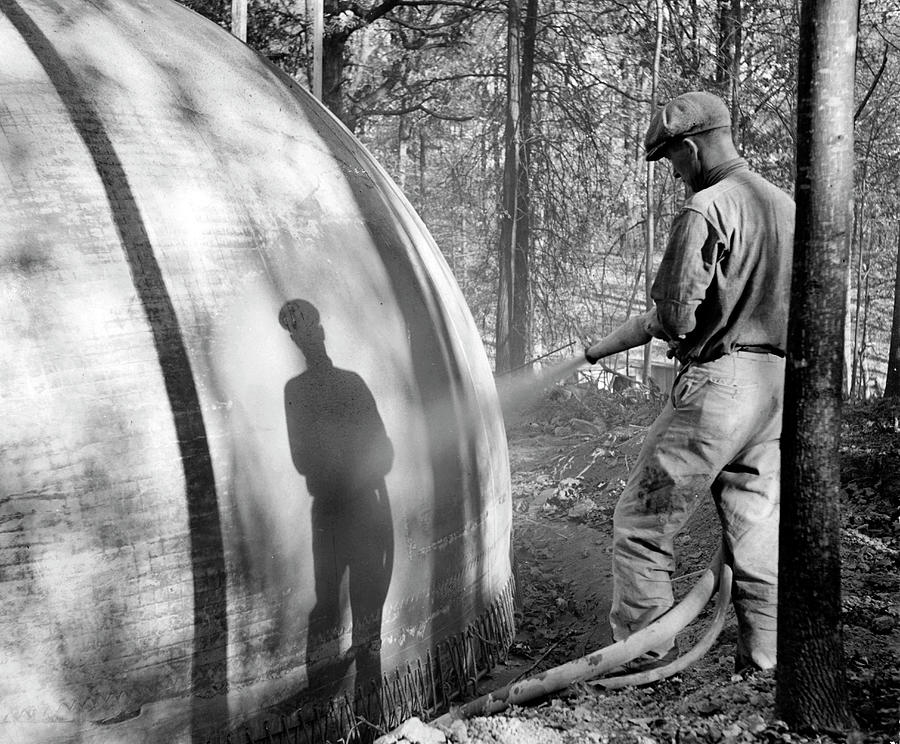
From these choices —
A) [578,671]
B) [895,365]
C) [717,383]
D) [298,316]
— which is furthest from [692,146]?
[895,365]

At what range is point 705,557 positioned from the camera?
584cm

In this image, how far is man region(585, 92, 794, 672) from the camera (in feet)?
11.4

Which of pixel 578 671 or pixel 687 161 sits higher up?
pixel 687 161

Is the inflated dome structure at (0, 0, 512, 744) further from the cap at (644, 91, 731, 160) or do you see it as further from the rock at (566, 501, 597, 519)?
the rock at (566, 501, 597, 519)

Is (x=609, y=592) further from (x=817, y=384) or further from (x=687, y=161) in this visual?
(x=817, y=384)

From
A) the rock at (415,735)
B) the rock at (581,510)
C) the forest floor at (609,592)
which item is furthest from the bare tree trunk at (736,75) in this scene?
the rock at (415,735)

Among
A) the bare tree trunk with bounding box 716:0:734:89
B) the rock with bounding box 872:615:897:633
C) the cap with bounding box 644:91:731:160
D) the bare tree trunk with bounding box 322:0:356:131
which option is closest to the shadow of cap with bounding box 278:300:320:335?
the cap with bounding box 644:91:731:160

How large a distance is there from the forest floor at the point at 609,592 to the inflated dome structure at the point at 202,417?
2.13 feet

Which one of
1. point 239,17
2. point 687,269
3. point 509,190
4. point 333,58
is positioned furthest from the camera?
point 333,58

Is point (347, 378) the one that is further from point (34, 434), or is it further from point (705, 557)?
point (705, 557)

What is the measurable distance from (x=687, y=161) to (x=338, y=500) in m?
1.99

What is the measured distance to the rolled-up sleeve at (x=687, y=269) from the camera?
136 inches

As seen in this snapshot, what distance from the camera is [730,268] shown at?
137 inches

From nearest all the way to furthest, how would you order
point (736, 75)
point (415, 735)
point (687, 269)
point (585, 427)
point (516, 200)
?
1. point (415, 735)
2. point (687, 269)
3. point (585, 427)
4. point (736, 75)
5. point (516, 200)
